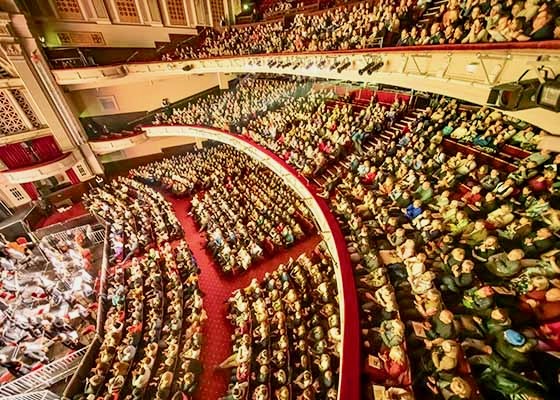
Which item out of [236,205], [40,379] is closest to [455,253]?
[236,205]

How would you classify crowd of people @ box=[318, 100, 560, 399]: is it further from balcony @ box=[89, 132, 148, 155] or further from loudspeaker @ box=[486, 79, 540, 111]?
balcony @ box=[89, 132, 148, 155]

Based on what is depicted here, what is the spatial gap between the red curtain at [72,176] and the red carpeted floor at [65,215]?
1.09 meters

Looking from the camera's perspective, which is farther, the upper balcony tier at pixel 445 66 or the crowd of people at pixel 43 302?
the crowd of people at pixel 43 302

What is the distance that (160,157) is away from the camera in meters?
12.9

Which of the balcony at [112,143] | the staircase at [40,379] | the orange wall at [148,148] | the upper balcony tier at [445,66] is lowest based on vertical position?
the staircase at [40,379]

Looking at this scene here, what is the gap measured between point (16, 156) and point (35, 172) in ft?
3.52

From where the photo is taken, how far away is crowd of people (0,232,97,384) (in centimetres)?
564

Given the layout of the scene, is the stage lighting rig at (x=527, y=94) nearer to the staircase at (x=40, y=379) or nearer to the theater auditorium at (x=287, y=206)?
the theater auditorium at (x=287, y=206)

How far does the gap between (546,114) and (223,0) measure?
529 inches

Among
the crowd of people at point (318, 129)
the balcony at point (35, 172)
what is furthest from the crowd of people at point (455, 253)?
the balcony at point (35, 172)

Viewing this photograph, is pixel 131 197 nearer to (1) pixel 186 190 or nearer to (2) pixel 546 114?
(1) pixel 186 190

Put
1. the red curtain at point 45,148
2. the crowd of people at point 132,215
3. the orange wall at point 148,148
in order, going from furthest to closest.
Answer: the orange wall at point 148,148, the red curtain at point 45,148, the crowd of people at point 132,215

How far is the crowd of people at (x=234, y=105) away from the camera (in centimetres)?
964

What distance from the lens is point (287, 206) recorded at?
668 cm
